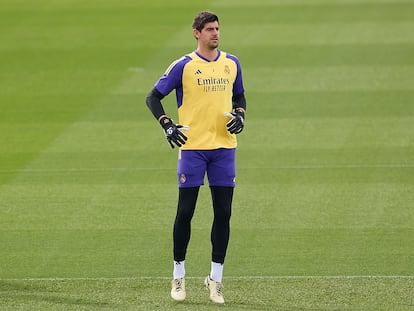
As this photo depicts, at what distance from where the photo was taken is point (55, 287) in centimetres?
→ 929

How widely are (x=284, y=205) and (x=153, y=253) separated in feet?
7.12

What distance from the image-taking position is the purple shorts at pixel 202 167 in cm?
870

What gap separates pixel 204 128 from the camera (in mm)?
8680

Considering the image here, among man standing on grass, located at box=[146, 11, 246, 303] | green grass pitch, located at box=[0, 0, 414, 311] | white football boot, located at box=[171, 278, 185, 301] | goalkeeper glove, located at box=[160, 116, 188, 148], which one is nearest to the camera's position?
goalkeeper glove, located at box=[160, 116, 188, 148]

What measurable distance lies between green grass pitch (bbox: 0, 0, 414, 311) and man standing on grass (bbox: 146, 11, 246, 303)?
0.51m

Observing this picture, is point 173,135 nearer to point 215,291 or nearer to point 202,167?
point 202,167

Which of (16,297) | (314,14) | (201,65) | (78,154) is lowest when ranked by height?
(16,297)

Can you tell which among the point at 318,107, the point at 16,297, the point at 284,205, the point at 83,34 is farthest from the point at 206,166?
the point at 83,34

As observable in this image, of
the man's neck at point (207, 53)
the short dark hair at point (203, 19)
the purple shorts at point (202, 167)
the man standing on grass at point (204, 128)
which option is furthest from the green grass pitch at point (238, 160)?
the short dark hair at point (203, 19)

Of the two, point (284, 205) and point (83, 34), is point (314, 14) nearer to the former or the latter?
point (83, 34)

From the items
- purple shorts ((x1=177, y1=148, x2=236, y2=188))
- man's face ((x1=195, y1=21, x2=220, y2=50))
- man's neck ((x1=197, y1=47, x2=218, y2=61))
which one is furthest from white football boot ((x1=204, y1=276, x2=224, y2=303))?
man's face ((x1=195, y1=21, x2=220, y2=50))

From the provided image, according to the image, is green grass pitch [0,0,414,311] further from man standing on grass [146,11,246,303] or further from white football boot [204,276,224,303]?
man standing on grass [146,11,246,303]

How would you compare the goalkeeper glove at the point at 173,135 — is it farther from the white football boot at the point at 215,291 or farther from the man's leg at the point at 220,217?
the white football boot at the point at 215,291

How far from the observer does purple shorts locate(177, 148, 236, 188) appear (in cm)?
870
